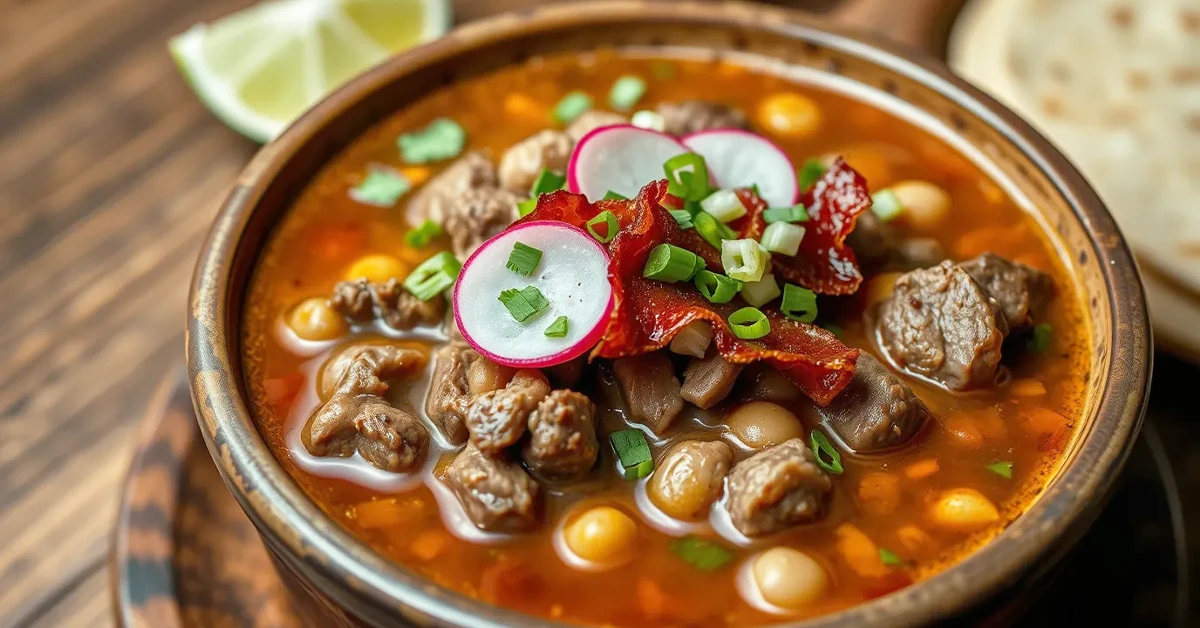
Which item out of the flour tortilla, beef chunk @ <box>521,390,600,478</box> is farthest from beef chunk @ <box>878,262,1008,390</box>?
the flour tortilla

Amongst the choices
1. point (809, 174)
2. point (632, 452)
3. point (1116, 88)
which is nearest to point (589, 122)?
point (809, 174)

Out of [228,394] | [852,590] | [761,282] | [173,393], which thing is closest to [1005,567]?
[852,590]

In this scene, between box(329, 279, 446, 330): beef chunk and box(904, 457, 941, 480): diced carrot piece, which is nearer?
box(904, 457, 941, 480): diced carrot piece

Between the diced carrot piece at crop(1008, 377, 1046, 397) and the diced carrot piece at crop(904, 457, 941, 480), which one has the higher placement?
the diced carrot piece at crop(1008, 377, 1046, 397)

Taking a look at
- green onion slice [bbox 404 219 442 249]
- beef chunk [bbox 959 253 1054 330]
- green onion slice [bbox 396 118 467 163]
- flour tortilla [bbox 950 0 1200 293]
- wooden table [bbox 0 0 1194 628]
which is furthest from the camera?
flour tortilla [bbox 950 0 1200 293]

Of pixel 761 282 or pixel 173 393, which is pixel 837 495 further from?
pixel 173 393

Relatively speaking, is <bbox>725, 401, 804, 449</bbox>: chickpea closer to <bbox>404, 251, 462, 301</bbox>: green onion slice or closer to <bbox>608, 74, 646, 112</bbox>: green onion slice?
<bbox>404, 251, 462, 301</bbox>: green onion slice
